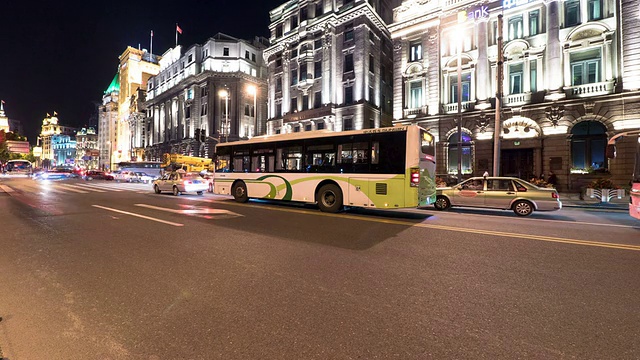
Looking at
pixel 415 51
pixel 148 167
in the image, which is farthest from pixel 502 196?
pixel 148 167

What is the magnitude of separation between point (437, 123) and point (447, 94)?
282 centimetres

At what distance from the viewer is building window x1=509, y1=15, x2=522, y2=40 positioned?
24.9 metres

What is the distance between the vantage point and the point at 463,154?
1058 inches

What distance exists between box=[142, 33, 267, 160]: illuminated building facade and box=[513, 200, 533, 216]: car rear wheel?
1841 inches

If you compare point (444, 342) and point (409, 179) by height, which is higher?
point (409, 179)

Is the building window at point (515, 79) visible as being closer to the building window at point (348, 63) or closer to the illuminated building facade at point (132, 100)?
the building window at point (348, 63)

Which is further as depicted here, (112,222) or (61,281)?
(112,222)

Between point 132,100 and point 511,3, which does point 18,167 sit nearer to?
point 132,100

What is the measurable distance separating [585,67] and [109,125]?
139 metres

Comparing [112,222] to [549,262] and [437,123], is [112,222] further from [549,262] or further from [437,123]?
[437,123]

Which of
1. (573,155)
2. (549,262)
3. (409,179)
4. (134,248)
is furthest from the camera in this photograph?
→ (573,155)

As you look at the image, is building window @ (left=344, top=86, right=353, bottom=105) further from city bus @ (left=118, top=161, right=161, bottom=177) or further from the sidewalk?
city bus @ (left=118, top=161, right=161, bottom=177)

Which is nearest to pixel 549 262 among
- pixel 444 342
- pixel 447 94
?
pixel 444 342

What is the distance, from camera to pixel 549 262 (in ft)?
16.6
